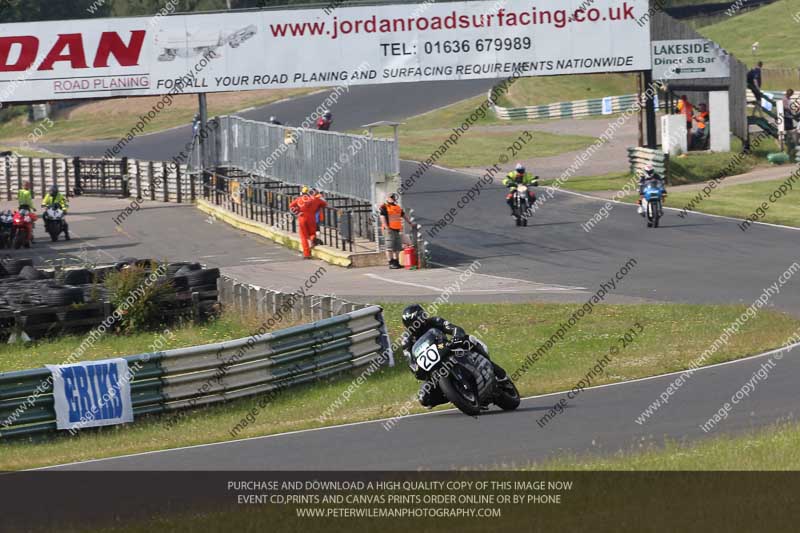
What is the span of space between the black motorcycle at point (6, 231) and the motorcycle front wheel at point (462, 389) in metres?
23.8

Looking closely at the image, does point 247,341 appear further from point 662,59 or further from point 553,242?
point 662,59

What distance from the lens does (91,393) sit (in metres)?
15.7

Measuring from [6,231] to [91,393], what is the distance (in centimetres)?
2003

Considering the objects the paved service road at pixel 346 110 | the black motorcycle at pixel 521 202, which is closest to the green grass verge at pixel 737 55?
the paved service road at pixel 346 110

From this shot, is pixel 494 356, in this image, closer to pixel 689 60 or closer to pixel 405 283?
pixel 405 283

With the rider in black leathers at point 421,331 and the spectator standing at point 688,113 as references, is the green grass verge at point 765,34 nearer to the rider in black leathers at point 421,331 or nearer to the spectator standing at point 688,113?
the spectator standing at point 688,113

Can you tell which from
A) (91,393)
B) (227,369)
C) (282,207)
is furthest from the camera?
(282,207)

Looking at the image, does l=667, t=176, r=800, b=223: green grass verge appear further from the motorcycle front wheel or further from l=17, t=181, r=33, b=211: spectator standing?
the motorcycle front wheel

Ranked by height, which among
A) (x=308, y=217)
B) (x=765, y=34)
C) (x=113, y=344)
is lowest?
(x=113, y=344)

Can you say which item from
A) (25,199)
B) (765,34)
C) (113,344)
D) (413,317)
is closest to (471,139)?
(25,199)

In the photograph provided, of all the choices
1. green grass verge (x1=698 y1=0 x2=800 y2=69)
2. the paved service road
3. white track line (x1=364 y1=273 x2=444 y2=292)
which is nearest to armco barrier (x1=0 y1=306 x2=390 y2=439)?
white track line (x1=364 y1=273 x2=444 y2=292)

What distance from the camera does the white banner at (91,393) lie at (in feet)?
50.9

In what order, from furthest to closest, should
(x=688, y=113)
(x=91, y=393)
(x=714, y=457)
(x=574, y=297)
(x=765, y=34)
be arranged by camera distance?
(x=765, y=34), (x=688, y=113), (x=574, y=297), (x=91, y=393), (x=714, y=457)

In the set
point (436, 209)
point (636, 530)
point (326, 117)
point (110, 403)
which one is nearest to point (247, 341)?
point (110, 403)
